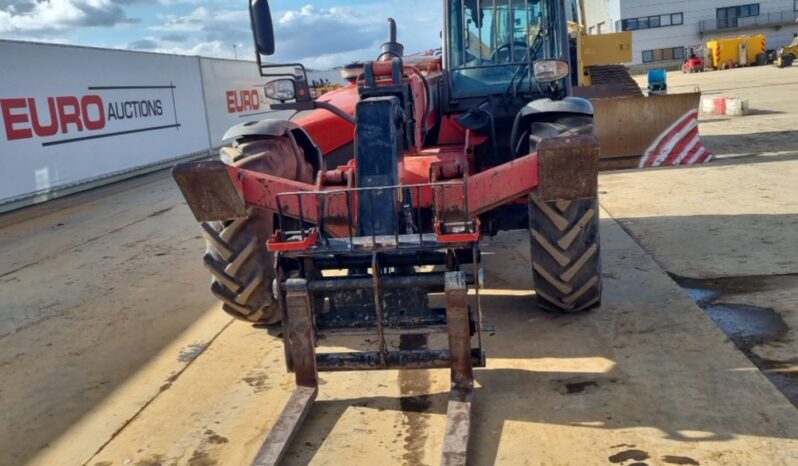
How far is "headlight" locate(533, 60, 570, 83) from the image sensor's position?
16.1 feet

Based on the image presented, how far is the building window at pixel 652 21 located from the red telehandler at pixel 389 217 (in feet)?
169

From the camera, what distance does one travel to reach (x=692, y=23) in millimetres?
52656

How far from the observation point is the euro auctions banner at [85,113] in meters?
11.9

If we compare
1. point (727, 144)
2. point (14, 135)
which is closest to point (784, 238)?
point (727, 144)

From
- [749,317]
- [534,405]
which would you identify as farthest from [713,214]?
[534,405]

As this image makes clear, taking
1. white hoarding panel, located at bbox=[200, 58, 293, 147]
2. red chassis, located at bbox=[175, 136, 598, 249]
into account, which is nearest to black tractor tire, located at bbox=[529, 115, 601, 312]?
red chassis, located at bbox=[175, 136, 598, 249]

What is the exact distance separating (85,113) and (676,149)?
10679 mm

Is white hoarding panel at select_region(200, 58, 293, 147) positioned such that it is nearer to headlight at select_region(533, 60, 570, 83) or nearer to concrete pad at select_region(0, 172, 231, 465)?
concrete pad at select_region(0, 172, 231, 465)

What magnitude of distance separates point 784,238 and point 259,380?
5.07 metres

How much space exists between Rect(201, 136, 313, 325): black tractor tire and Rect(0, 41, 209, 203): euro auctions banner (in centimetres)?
869

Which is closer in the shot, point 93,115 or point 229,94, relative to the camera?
point 93,115

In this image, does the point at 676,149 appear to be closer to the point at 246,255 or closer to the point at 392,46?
the point at 392,46

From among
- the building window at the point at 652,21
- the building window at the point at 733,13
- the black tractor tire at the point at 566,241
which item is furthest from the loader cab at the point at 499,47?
the building window at the point at 733,13

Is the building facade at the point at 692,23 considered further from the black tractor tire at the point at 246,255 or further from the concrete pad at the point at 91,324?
the black tractor tire at the point at 246,255
